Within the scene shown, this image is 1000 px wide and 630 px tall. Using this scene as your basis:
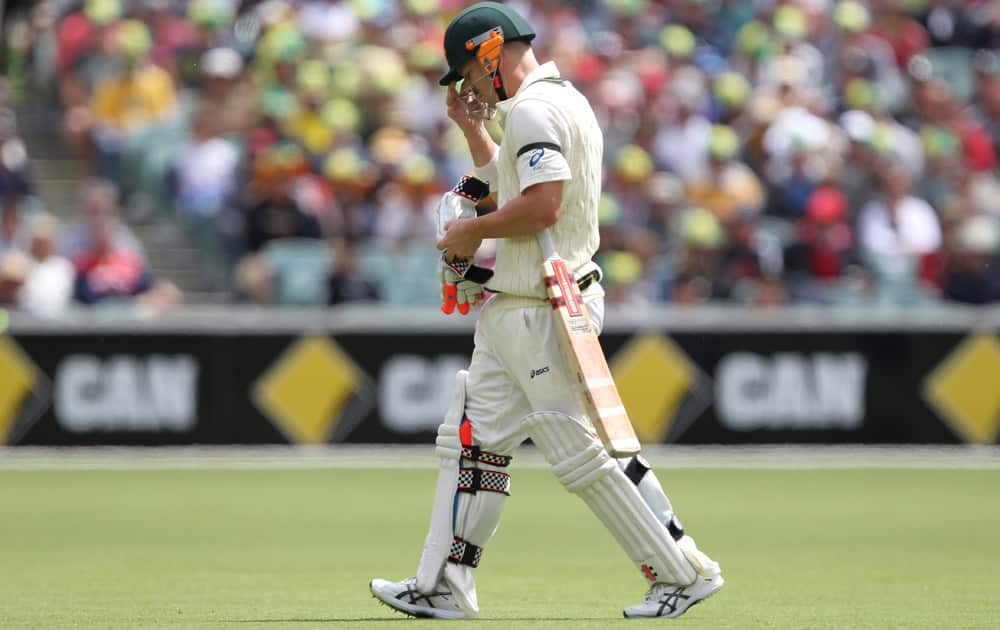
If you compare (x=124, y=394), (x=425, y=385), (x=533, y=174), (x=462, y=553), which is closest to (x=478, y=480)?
(x=462, y=553)

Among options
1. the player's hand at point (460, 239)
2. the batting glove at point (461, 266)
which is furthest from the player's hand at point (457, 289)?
the player's hand at point (460, 239)

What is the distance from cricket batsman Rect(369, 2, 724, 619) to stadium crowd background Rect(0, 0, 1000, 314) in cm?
929

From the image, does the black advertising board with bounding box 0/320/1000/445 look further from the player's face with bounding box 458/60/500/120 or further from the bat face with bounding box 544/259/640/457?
the bat face with bounding box 544/259/640/457

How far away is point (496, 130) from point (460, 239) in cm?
1029

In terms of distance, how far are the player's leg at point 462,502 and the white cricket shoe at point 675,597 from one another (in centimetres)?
67

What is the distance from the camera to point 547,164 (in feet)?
22.9

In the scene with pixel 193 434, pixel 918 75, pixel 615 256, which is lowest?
pixel 193 434

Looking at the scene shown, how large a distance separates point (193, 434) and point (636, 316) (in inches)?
155

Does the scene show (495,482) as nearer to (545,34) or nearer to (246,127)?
(246,127)

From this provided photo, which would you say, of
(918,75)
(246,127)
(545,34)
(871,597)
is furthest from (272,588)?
(918,75)

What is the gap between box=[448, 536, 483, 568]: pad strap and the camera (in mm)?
7377

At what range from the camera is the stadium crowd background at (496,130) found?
1688cm

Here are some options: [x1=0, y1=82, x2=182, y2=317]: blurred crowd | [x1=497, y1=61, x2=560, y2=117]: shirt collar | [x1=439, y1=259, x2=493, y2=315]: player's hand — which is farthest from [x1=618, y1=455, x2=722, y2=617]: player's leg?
[x1=0, y1=82, x2=182, y2=317]: blurred crowd

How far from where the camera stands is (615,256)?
16906 millimetres
